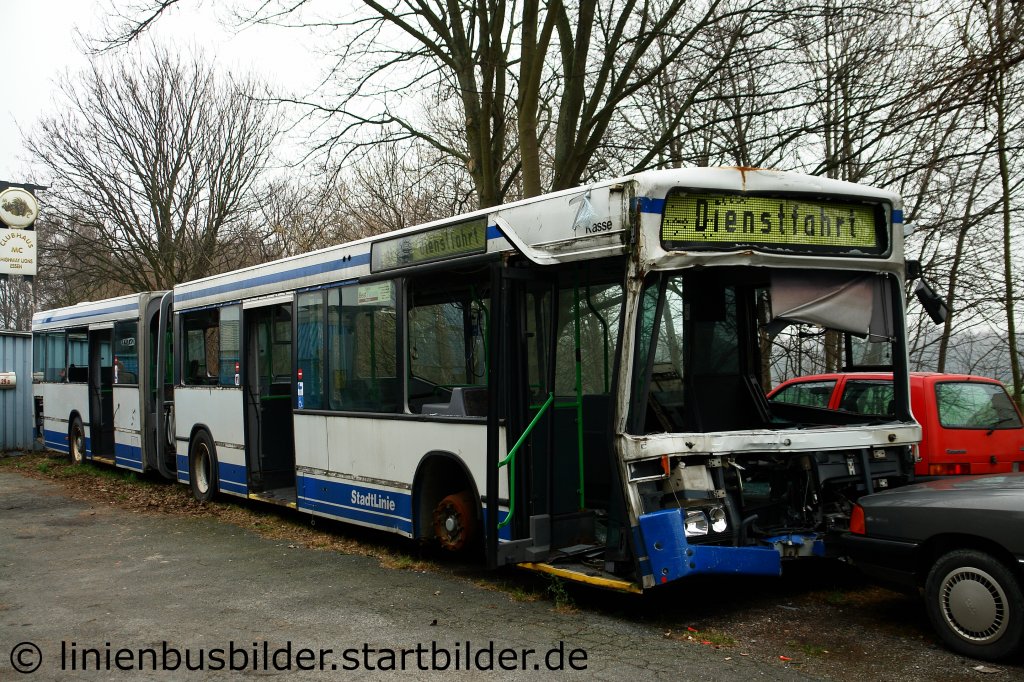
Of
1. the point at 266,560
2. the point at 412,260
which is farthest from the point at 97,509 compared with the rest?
the point at 412,260

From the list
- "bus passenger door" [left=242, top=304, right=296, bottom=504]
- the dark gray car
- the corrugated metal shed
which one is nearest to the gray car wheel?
the dark gray car

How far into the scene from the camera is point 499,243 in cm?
781

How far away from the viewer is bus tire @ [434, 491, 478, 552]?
8289mm

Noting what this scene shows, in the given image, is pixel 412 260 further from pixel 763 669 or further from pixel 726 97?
pixel 726 97

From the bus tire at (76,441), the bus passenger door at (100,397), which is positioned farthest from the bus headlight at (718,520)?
the bus tire at (76,441)

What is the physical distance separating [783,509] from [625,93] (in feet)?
32.8

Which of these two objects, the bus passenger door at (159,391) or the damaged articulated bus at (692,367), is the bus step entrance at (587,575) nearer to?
the damaged articulated bus at (692,367)

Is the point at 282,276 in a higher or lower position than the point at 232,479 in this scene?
higher

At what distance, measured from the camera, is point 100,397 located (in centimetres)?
1736

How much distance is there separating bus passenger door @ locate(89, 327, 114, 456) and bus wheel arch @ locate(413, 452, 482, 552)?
1006 centimetres

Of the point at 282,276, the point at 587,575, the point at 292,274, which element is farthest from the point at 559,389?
the point at 282,276

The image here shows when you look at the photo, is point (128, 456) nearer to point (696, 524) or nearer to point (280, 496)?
point (280, 496)

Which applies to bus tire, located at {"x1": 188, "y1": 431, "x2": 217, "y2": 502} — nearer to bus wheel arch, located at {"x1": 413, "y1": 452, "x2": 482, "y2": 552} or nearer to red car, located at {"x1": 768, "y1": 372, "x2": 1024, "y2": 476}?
bus wheel arch, located at {"x1": 413, "y1": 452, "x2": 482, "y2": 552}

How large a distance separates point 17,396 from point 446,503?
16.9 metres
